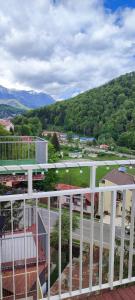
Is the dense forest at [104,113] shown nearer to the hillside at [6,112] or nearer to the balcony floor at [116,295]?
the hillside at [6,112]

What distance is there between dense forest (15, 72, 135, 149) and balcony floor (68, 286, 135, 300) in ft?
107

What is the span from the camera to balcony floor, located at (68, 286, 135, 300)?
1864mm

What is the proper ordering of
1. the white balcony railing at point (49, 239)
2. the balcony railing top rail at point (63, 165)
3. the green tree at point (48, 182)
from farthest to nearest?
the green tree at point (48, 182) → the white balcony railing at point (49, 239) → the balcony railing top rail at point (63, 165)

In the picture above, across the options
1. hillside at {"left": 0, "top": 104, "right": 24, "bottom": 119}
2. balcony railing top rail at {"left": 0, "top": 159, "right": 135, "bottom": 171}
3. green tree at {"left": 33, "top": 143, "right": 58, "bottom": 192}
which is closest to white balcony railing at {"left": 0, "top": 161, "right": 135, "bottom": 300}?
balcony railing top rail at {"left": 0, "top": 159, "right": 135, "bottom": 171}

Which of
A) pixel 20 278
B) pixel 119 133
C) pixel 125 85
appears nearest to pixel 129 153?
pixel 119 133

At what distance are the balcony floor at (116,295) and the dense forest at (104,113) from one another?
3274cm

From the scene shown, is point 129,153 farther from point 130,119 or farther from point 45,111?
point 45,111

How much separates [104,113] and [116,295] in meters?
37.9

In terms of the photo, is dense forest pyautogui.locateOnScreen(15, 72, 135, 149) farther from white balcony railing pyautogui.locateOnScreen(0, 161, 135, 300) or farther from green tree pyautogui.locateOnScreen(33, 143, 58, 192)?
white balcony railing pyautogui.locateOnScreen(0, 161, 135, 300)

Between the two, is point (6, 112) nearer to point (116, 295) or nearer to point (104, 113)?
point (104, 113)

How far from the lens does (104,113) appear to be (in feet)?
127

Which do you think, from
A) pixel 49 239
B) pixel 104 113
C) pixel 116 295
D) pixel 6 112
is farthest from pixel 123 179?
pixel 6 112

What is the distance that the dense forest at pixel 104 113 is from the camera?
115ft

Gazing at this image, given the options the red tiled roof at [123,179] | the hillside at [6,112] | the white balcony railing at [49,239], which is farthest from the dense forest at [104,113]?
the white balcony railing at [49,239]
